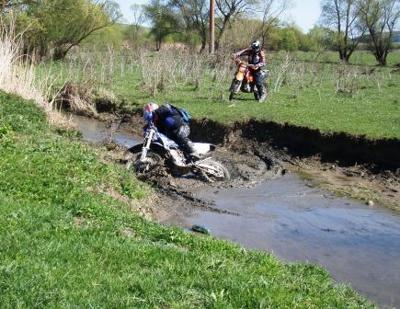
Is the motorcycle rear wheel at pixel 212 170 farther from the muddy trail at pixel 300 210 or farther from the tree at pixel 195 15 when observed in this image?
the tree at pixel 195 15

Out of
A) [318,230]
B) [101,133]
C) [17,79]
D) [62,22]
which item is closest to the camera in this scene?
[318,230]

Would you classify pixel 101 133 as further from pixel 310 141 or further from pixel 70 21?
pixel 70 21

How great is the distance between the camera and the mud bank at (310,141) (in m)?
13.5

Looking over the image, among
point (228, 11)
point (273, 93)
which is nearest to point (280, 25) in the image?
point (228, 11)

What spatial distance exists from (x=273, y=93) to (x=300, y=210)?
1192 cm

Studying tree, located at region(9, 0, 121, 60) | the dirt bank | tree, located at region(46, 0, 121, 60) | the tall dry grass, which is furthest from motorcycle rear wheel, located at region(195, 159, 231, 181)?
tree, located at region(46, 0, 121, 60)

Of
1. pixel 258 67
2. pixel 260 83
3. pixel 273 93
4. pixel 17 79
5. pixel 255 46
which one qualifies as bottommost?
pixel 273 93

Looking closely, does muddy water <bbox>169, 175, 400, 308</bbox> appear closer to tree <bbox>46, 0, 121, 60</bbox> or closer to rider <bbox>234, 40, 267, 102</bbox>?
rider <bbox>234, 40, 267, 102</bbox>

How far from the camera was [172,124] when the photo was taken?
11.9 m

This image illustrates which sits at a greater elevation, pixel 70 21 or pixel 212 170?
pixel 70 21

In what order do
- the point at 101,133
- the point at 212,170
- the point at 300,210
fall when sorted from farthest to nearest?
the point at 101,133, the point at 212,170, the point at 300,210

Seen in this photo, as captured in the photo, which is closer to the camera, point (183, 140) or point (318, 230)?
point (318, 230)

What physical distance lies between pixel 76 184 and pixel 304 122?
8706 millimetres

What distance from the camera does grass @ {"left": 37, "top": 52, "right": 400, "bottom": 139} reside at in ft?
52.6
